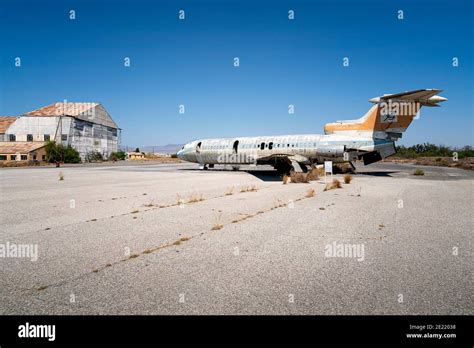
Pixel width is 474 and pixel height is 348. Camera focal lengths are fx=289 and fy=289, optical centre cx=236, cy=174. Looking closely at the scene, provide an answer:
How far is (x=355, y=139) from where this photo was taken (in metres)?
23.9

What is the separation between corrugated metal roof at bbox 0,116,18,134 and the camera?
58.7 meters

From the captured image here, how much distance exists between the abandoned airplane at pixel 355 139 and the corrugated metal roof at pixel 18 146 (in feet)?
152

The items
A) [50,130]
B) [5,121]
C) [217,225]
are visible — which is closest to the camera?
[217,225]

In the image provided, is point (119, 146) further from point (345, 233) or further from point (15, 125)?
point (345, 233)

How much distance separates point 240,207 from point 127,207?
3.83 metres

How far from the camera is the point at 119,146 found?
76.0 m

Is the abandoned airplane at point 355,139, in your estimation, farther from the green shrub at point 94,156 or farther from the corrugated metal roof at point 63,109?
the corrugated metal roof at point 63,109

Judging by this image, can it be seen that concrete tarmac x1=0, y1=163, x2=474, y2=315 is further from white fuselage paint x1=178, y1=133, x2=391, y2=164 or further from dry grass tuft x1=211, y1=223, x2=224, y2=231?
white fuselage paint x1=178, y1=133, x2=391, y2=164

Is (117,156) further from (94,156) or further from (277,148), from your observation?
(277,148)

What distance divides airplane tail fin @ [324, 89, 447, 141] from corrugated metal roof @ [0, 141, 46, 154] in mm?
54464

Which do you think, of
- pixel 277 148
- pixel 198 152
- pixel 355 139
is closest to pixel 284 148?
pixel 277 148

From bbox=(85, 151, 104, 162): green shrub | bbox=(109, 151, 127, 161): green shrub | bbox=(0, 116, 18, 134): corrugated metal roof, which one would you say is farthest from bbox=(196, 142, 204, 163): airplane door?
bbox=(0, 116, 18, 134): corrugated metal roof

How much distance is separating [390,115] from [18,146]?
204 ft

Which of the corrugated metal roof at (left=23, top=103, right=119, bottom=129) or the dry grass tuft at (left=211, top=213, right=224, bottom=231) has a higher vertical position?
the corrugated metal roof at (left=23, top=103, right=119, bottom=129)
